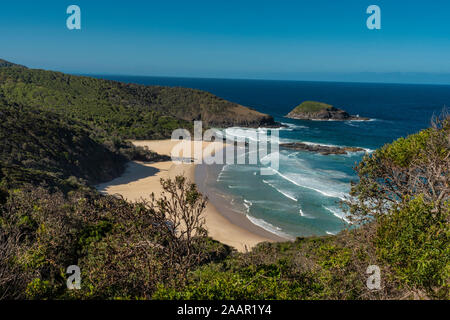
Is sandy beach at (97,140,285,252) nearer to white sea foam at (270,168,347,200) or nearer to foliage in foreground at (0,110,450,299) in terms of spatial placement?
foliage in foreground at (0,110,450,299)

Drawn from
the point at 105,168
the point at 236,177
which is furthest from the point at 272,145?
the point at 105,168

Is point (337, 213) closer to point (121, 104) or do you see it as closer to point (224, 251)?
point (224, 251)

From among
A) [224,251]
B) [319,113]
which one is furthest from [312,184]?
[319,113]

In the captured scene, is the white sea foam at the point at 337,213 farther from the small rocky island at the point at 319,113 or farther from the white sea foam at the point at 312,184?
the small rocky island at the point at 319,113

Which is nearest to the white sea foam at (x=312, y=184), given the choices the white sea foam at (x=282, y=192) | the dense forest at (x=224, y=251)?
the white sea foam at (x=282, y=192)

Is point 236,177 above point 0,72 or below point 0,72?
below

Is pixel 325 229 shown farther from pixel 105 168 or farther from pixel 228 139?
pixel 228 139

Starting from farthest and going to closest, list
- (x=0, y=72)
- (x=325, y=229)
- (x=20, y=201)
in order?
1. (x=0, y=72)
2. (x=325, y=229)
3. (x=20, y=201)

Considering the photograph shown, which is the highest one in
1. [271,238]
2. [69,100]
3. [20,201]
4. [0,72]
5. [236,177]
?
[0,72]
